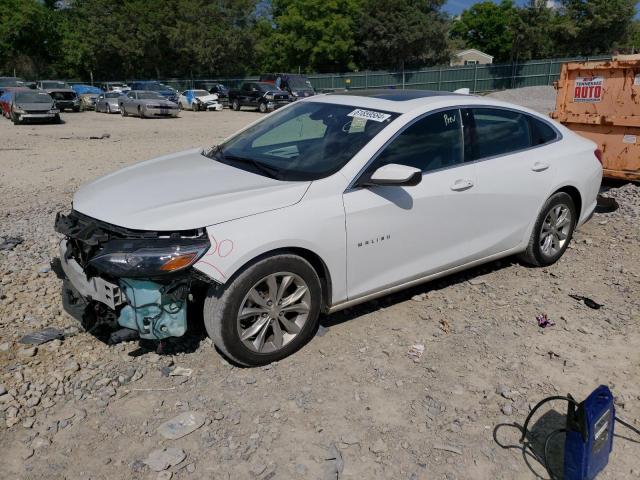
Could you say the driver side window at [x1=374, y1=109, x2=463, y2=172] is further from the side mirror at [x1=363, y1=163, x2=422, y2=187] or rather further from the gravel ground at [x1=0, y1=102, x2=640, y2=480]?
the gravel ground at [x1=0, y1=102, x2=640, y2=480]

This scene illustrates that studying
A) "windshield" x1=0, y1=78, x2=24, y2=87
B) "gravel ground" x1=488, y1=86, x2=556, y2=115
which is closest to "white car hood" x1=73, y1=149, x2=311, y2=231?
"gravel ground" x1=488, y1=86, x2=556, y2=115

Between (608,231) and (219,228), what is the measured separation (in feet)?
16.4

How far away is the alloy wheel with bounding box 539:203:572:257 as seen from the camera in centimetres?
525

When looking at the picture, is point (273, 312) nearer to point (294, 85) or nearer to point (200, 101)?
point (294, 85)

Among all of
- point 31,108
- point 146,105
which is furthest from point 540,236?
point 146,105

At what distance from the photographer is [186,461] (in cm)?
292

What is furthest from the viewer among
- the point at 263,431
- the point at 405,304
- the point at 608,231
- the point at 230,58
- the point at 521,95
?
the point at 230,58

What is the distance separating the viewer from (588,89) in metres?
8.41

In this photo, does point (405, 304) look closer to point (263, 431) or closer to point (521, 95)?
point (263, 431)

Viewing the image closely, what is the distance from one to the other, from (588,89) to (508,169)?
473 cm

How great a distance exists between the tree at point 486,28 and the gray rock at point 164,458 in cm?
8050

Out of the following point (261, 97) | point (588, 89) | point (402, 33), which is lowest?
point (261, 97)

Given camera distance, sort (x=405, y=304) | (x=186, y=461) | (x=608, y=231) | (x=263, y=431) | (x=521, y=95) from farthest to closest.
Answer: (x=521, y=95) → (x=608, y=231) → (x=405, y=304) → (x=263, y=431) → (x=186, y=461)

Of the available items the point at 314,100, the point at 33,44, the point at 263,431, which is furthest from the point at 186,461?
the point at 33,44
